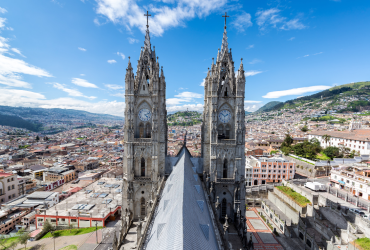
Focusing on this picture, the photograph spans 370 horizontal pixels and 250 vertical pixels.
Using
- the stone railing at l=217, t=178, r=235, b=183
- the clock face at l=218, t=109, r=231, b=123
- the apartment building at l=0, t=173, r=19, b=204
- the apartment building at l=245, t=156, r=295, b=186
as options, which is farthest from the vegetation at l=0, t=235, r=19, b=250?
the apartment building at l=245, t=156, r=295, b=186

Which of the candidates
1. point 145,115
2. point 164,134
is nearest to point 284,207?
point 164,134

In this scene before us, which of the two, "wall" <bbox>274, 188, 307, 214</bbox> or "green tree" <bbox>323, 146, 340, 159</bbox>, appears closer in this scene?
"wall" <bbox>274, 188, 307, 214</bbox>

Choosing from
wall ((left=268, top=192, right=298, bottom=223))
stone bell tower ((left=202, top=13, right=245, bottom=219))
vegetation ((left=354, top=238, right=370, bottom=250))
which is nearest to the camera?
vegetation ((left=354, top=238, right=370, bottom=250))

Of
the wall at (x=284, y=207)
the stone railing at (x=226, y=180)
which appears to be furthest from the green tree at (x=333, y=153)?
the stone railing at (x=226, y=180)

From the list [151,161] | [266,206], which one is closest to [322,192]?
[266,206]

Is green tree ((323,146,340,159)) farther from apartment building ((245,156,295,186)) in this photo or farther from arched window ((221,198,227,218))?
arched window ((221,198,227,218))

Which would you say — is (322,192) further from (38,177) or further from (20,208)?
(38,177)
